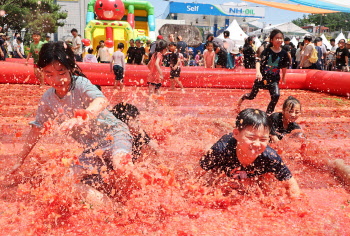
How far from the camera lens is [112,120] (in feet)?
9.26

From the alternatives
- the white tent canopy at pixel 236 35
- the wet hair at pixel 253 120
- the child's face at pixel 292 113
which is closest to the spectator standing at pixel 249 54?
the child's face at pixel 292 113

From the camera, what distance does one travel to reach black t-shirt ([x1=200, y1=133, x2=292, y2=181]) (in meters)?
2.91

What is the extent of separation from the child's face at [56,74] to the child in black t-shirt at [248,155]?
138 cm

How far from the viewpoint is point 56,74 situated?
2.54m

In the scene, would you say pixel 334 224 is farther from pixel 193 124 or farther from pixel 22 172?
pixel 193 124

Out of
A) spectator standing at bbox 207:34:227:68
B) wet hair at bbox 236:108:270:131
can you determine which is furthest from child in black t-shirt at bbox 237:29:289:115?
spectator standing at bbox 207:34:227:68

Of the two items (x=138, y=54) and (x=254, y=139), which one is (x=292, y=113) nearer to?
(x=254, y=139)

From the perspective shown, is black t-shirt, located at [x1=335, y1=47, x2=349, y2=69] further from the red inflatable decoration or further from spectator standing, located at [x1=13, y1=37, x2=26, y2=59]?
spectator standing, located at [x1=13, y1=37, x2=26, y2=59]

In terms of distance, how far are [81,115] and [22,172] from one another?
5.44ft

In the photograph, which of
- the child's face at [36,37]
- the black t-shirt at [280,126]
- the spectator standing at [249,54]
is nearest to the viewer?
the black t-shirt at [280,126]

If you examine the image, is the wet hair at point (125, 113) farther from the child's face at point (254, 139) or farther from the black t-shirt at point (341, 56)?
the black t-shirt at point (341, 56)

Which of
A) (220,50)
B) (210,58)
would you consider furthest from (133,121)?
(220,50)

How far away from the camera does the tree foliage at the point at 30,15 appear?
29.9m

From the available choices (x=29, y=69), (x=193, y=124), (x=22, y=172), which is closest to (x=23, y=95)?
(x=29, y=69)
